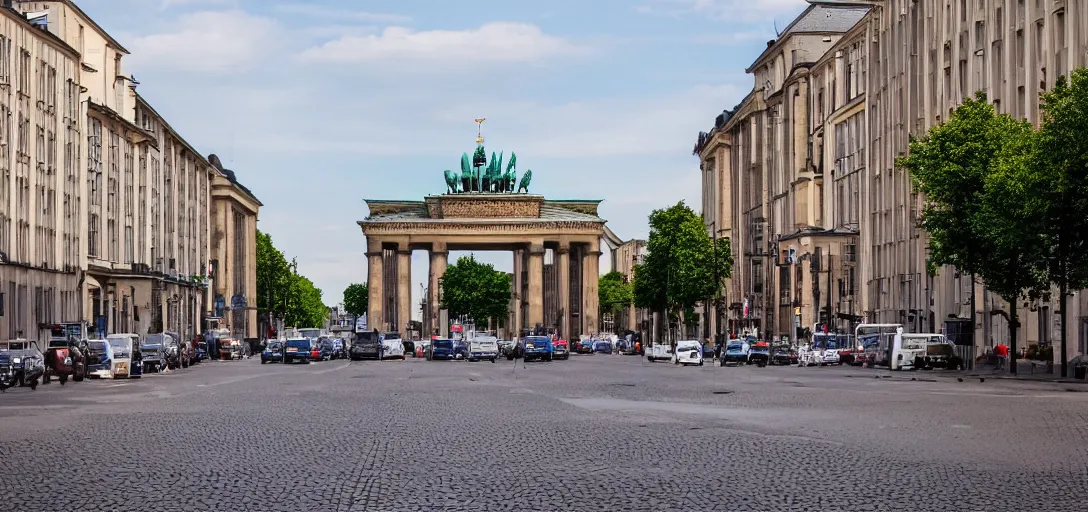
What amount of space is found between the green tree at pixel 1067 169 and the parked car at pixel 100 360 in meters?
31.0

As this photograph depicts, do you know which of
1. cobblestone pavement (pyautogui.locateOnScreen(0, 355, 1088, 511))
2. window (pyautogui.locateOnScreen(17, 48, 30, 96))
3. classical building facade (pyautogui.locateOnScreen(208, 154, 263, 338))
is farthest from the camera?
classical building facade (pyautogui.locateOnScreen(208, 154, 263, 338))

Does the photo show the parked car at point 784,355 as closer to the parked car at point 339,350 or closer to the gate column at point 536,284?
the parked car at point 339,350

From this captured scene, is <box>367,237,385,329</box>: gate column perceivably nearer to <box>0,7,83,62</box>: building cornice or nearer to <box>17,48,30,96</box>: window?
<box>0,7,83,62</box>: building cornice

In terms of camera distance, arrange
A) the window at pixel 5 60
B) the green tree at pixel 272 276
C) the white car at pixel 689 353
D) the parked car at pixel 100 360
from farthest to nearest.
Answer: the green tree at pixel 272 276, the white car at pixel 689 353, the window at pixel 5 60, the parked car at pixel 100 360

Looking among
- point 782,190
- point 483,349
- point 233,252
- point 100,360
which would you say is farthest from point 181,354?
point 233,252

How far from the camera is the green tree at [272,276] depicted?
185 metres

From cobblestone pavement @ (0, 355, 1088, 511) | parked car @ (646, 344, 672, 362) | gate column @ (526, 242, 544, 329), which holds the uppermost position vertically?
gate column @ (526, 242, 544, 329)

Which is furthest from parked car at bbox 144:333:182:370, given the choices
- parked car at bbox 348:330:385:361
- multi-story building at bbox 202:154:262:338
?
multi-story building at bbox 202:154:262:338

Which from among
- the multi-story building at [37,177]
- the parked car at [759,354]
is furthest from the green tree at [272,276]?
the parked car at [759,354]

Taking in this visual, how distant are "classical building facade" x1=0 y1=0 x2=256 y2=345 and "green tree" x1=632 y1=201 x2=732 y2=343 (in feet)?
113

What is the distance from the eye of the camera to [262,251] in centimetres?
18900

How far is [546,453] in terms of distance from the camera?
20.3 metres

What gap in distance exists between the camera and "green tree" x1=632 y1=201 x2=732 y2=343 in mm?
124750

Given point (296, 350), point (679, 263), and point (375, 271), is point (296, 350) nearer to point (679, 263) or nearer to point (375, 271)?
point (679, 263)
